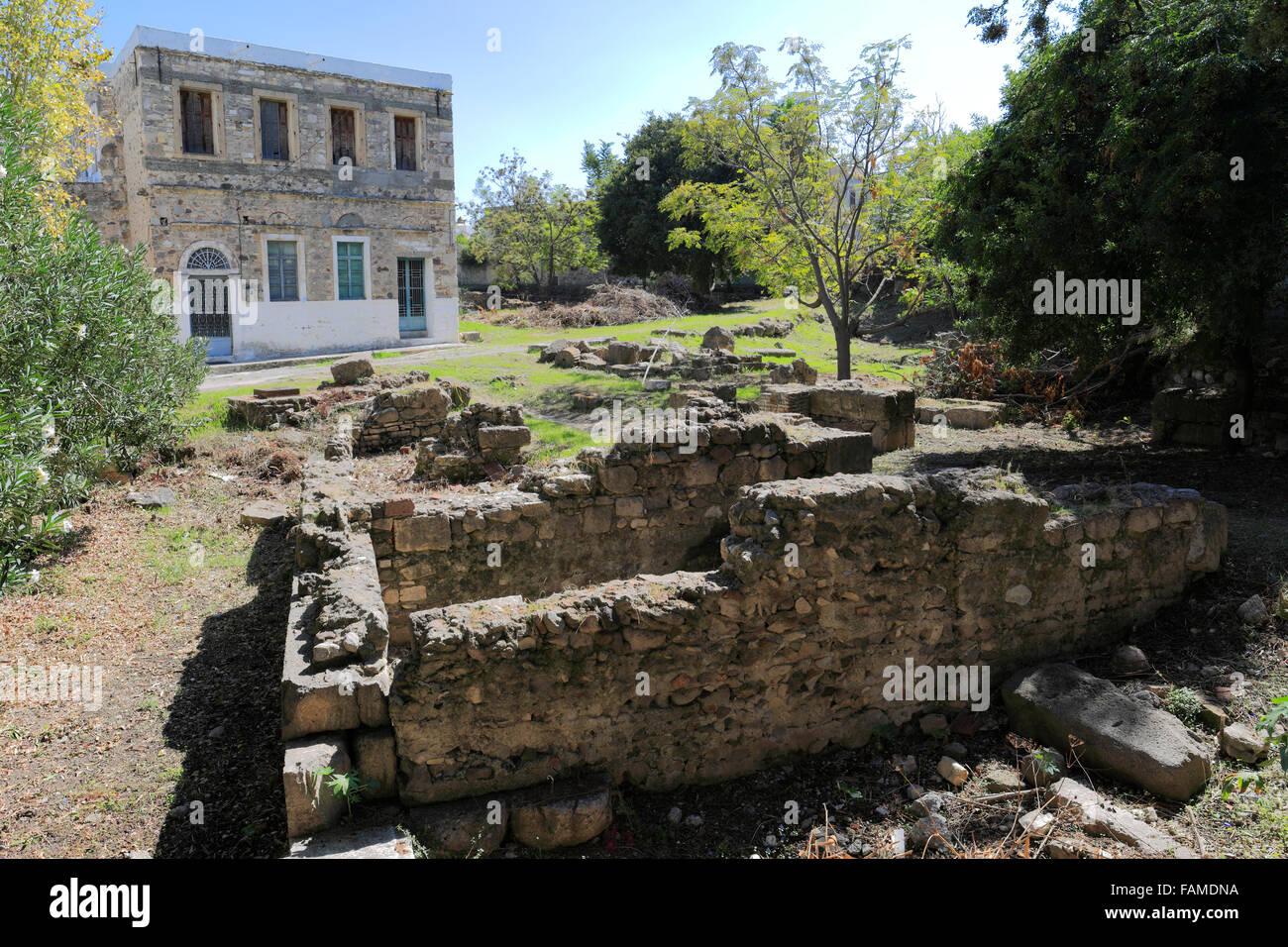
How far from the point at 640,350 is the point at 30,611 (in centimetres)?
1549

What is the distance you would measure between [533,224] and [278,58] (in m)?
16.9

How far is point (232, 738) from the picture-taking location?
19.3 feet

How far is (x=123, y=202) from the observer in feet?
81.3

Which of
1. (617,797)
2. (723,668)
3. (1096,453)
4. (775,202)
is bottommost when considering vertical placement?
(617,797)

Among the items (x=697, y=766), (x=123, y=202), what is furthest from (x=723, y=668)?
(x=123, y=202)

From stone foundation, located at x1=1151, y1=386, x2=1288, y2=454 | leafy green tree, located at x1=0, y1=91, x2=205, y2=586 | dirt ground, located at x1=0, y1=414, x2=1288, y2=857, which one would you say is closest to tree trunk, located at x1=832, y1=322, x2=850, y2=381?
stone foundation, located at x1=1151, y1=386, x2=1288, y2=454

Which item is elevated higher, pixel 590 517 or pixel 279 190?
pixel 279 190

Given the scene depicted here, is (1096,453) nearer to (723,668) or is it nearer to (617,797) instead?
(723,668)

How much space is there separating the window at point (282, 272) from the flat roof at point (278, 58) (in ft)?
16.4

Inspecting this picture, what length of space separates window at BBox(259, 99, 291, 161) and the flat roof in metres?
1.13

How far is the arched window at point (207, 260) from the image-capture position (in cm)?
2359

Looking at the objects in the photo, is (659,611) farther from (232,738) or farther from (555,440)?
(555,440)

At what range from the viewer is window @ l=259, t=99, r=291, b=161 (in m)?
24.6

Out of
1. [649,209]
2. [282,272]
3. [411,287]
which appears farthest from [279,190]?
[649,209]
